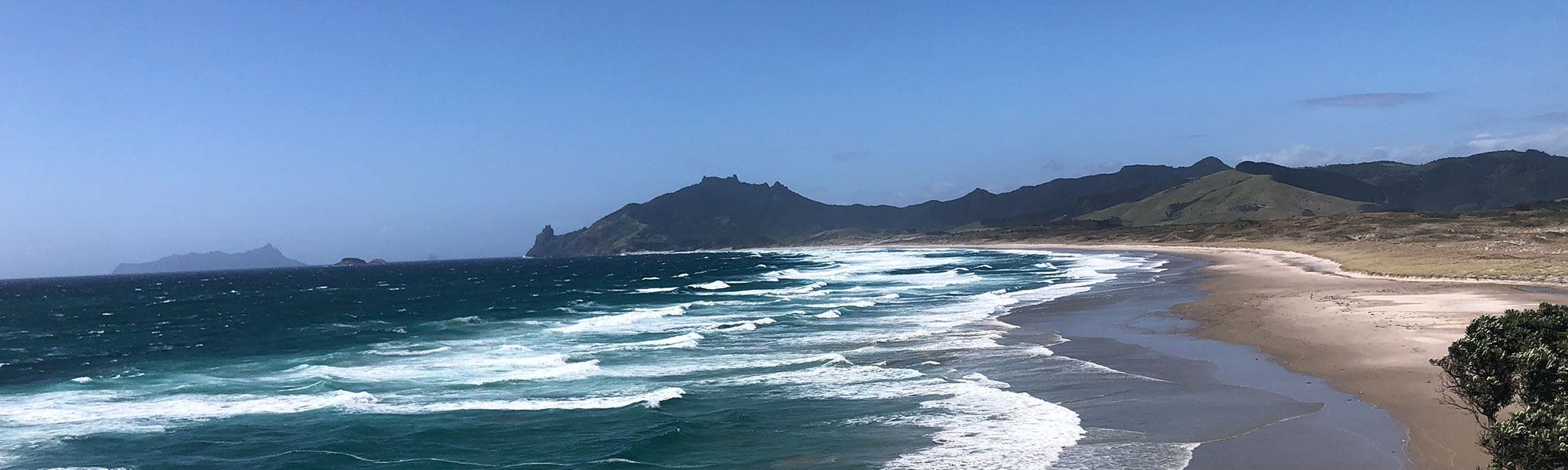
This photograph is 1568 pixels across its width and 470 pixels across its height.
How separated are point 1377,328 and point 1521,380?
18568 mm

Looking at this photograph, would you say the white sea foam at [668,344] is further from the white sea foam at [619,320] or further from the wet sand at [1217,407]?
the wet sand at [1217,407]

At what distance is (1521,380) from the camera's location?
33.4ft

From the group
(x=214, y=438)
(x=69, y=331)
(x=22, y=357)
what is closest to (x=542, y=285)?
(x=69, y=331)

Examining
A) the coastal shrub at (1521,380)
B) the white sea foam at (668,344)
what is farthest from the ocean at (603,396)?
the coastal shrub at (1521,380)

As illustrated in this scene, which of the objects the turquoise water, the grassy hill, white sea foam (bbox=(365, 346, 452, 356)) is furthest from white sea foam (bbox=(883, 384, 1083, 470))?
the grassy hill

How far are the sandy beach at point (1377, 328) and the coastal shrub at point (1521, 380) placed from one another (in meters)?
2.09

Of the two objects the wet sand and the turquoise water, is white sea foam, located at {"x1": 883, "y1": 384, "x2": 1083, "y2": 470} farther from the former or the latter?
the wet sand

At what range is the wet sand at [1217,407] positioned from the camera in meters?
13.9

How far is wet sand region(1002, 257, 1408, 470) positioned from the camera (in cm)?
1388

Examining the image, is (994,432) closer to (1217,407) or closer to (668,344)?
(1217,407)

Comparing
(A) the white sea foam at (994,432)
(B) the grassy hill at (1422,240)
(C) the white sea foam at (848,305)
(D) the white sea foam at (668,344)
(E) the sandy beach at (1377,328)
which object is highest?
(B) the grassy hill at (1422,240)

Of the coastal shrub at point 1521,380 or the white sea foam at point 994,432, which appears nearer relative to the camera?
the coastal shrub at point 1521,380

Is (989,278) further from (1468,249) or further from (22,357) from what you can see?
(22,357)

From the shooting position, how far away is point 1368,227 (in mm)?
104062
